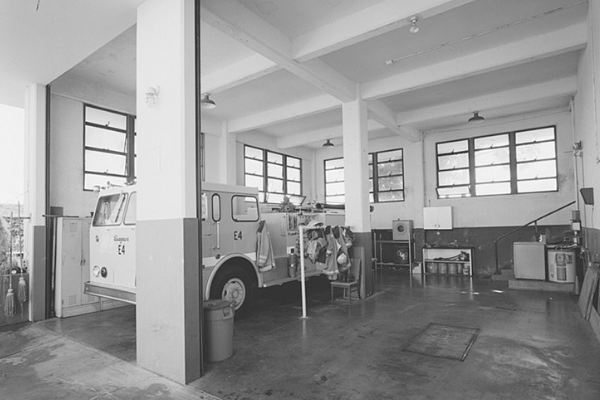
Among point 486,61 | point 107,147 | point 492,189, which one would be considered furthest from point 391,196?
point 107,147

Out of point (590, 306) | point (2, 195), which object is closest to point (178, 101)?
point (2, 195)

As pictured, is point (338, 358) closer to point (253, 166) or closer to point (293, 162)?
point (253, 166)

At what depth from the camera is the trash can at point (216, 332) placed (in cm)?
396

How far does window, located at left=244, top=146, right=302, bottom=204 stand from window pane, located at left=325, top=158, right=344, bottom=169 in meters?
1.03

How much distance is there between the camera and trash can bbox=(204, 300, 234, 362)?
3.96 metres

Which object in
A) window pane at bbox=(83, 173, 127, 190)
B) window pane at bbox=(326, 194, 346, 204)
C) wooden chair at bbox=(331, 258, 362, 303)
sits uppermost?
window pane at bbox=(83, 173, 127, 190)

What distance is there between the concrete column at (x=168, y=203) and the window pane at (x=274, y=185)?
7752 millimetres

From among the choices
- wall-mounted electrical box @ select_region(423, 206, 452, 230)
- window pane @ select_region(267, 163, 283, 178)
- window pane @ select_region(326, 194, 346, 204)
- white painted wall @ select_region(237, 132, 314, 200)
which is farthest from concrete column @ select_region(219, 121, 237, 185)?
wall-mounted electrical box @ select_region(423, 206, 452, 230)

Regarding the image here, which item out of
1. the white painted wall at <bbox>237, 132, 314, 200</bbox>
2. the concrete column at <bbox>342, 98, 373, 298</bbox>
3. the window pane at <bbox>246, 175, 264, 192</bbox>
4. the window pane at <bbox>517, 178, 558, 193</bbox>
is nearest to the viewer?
the concrete column at <bbox>342, 98, 373, 298</bbox>

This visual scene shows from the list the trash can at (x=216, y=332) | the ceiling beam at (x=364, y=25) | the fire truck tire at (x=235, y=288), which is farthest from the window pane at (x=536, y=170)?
the trash can at (x=216, y=332)

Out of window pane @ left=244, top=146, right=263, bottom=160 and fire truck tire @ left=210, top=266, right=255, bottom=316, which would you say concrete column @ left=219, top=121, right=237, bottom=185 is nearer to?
window pane @ left=244, top=146, right=263, bottom=160

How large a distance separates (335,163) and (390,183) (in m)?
2.19

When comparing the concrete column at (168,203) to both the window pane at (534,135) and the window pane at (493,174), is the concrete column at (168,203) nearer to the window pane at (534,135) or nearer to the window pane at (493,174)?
the window pane at (493,174)

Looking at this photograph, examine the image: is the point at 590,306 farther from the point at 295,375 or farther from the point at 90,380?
the point at 90,380
